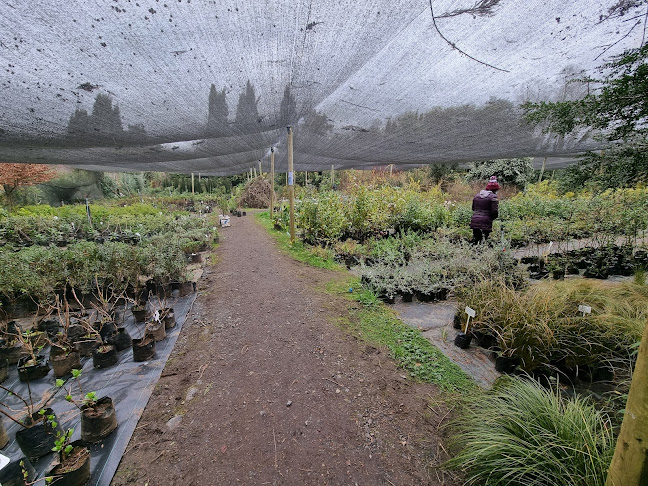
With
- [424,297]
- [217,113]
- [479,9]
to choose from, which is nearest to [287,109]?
[217,113]

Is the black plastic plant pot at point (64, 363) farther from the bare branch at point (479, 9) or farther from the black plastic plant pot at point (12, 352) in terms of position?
the bare branch at point (479, 9)

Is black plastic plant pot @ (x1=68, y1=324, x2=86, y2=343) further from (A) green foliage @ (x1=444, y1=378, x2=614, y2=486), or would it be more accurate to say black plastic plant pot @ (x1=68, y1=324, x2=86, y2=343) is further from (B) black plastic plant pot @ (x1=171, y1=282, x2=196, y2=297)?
(A) green foliage @ (x1=444, y1=378, x2=614, y2=486)

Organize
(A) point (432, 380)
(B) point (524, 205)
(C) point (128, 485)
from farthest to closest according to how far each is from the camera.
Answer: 1. (B) point (524, 205)
2. (A) point (432, 380)
3. (C) point (128, 485)

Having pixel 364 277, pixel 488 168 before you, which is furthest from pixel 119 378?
pixel 488 168

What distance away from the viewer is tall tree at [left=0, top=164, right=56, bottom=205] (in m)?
8.98

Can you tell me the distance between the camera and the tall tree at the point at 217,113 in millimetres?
2492

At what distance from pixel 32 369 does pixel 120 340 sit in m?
0.52

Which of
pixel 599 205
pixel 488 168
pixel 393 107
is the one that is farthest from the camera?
pixel 488 168

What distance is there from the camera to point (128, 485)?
4.24 ft

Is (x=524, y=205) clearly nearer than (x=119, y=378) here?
No

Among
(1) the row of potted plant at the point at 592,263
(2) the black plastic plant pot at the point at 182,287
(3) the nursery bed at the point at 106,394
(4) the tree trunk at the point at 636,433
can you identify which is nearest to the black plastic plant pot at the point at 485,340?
(4) the tree trunk at the point at 636,433

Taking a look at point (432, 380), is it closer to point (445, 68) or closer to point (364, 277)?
point (364, 277)

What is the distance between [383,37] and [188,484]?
310 cm

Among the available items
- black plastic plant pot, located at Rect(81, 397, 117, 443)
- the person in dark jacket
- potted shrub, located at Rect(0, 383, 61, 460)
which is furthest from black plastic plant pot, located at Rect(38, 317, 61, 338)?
the person in dark jacket
